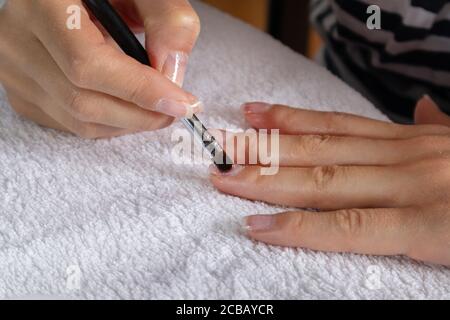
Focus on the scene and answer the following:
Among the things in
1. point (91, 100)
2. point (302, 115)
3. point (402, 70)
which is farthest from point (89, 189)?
point (402, 70)

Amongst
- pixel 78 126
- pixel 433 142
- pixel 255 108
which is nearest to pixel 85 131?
pixel 78 126

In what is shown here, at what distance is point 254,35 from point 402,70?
0.48ft

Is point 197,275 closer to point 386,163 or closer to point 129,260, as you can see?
point 129,260

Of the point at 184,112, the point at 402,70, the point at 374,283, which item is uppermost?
the point at 402,70

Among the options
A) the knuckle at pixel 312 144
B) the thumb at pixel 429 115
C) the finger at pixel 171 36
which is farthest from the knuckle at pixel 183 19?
the thumb at pixel 429 115

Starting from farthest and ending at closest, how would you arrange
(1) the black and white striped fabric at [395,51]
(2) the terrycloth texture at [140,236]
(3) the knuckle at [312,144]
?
(1) the black and white striped fabric at [395,51] < (3) the knuckle at [312,144] < (2) the terrycloth texture at [140,236]

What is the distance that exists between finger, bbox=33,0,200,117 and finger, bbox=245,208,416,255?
87mm

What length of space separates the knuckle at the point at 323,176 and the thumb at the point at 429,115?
133mm

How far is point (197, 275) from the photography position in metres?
0.35

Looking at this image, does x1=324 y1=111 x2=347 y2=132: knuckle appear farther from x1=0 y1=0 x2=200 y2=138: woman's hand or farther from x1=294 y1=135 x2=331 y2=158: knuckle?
x1=0 y1=0 x2=200 y2=138: woman's hand

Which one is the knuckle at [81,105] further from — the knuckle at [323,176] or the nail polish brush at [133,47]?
the knuckle at [323,176]

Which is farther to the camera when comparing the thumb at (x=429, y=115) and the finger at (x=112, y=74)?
the thumb at (x=429, y=115)

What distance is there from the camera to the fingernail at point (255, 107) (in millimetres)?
477

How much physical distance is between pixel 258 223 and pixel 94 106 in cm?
13
